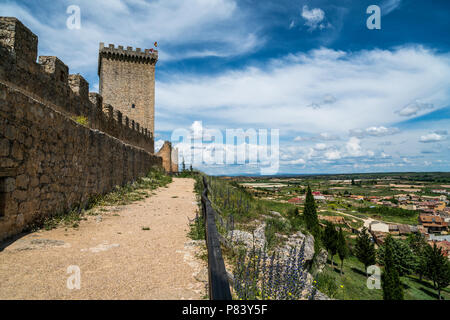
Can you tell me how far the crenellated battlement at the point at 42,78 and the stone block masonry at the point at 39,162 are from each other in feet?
2.67

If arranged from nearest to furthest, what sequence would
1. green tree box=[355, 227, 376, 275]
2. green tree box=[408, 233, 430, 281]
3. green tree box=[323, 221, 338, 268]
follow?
1. green tree box=[323, 221, 338, 268]
2. green tree box=[355, 227, 376, 275]
3. green tree box=[408, 233, 430, 281]

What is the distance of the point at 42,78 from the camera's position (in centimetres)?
615

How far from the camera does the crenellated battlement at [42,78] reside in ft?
16.4

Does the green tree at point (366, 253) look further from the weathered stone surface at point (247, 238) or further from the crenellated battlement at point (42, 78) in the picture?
the crenellated battlement at point (42, 78)

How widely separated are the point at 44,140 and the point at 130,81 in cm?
2411

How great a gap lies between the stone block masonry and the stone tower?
20053mm

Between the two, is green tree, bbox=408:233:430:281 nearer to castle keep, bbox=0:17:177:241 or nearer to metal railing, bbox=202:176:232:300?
castle keep, bbox=0:17:177:241

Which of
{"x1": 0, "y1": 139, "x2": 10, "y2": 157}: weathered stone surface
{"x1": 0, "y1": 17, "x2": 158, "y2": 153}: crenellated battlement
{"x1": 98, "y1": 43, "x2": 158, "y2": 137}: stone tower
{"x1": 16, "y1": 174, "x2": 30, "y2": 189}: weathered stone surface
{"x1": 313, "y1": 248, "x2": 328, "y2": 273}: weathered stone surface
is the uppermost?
{"x1": 98, "y1": 43, "x2": 158, "y2": 137}: stone tower

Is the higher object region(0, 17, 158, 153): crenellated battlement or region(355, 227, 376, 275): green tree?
region(0, 17, 158, 153): crenellated battlement

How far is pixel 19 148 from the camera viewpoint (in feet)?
14.6

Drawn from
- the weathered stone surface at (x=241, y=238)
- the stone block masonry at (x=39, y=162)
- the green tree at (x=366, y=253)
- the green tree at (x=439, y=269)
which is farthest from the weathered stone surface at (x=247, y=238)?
the green tree at (x=439, y=269)

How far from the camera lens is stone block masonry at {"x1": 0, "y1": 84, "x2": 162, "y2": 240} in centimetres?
415

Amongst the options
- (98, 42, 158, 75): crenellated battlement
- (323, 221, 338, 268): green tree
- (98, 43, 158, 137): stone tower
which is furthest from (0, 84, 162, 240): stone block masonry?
(323, 221, 338, 268): green tree
